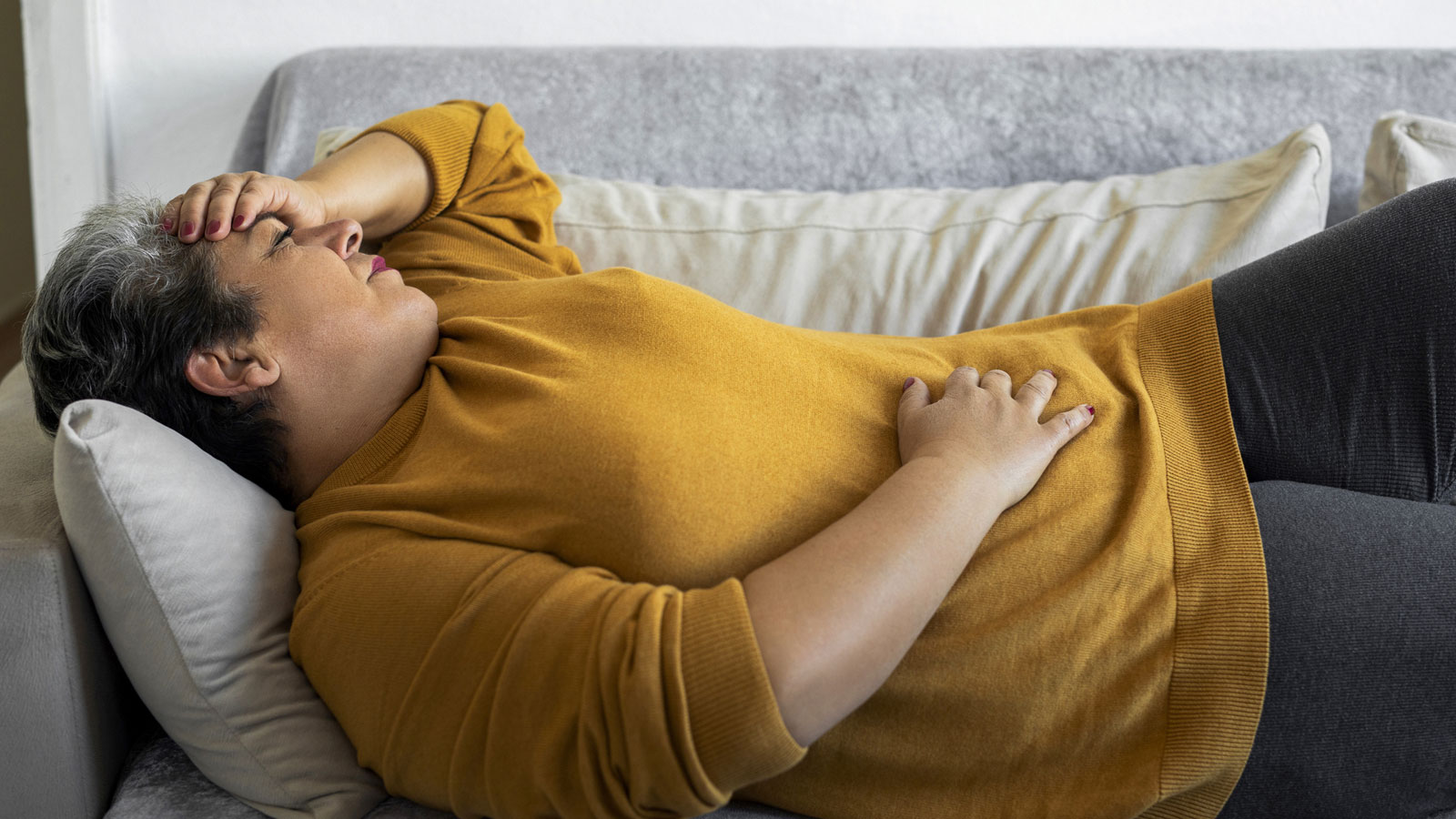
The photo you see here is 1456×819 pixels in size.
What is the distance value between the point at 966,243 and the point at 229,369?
0.91 metres

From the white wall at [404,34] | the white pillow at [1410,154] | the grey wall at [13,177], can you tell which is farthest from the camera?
the grey wall at [13,177]

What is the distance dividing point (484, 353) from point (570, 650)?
0.39 m

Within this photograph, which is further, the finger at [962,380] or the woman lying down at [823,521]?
the finger at [962,380]

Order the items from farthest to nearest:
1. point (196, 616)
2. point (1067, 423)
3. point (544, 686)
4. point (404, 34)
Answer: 1. point (404, 34)
2. point (1067, 423)
3. point (196, 616)
4. point (544, 686)

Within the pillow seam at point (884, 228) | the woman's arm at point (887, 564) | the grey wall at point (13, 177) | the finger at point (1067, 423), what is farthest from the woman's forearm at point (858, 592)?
the grey wall at point (13, 177)

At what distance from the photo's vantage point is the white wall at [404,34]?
1666mm

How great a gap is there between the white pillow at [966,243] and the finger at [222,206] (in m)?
0.38

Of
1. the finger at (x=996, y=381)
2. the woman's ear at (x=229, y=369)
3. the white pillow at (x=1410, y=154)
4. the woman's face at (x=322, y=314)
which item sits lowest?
the woman's ear at (x=229, y=369)

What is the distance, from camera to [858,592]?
72cm

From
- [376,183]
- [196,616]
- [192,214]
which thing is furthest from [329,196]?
[196,616]

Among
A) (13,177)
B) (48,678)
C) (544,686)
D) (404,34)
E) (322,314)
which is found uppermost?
(404,34)

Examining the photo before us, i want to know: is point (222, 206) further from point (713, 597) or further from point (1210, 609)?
point (1210, 609)

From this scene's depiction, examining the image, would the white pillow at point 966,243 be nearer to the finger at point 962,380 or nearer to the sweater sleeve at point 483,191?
the sweater sleeve at point 483,191

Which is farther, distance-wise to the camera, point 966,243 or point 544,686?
point 966,243
